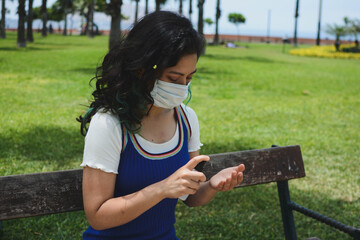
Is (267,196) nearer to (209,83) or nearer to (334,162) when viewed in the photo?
(334,162)

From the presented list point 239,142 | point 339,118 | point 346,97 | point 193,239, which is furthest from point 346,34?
point 193,239

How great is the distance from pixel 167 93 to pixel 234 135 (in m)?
5.48

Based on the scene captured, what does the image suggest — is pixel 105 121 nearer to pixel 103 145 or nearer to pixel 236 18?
pixel 103 145

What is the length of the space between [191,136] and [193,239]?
196 cm

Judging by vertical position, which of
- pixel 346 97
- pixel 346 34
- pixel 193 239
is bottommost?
pixel 193 239

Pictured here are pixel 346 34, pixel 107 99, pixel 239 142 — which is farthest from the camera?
pixel 346 34

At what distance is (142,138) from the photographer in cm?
178

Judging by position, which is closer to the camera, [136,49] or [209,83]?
[136,49]

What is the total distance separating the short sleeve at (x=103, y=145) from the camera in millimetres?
1644

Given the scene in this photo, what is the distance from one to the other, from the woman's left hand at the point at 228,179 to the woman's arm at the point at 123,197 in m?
0.15

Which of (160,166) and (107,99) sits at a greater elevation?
(107,99)

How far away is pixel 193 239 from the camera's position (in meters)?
3.75

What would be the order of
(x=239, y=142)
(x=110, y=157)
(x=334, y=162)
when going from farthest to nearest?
(x=239, y=142)
(x=334, y=162)
(x=110, y=157)

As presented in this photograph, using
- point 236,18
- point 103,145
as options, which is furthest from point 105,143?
point 236,18
